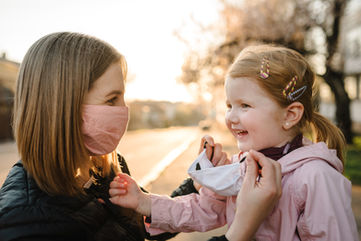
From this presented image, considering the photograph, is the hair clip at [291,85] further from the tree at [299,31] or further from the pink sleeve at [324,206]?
the tree at [299,31]

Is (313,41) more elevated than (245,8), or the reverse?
(245,8)

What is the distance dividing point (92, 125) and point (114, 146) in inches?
7.5

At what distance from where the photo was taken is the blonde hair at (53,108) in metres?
1.29

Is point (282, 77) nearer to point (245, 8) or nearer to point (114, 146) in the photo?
point (114, 146)

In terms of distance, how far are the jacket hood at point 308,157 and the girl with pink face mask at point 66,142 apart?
25cm

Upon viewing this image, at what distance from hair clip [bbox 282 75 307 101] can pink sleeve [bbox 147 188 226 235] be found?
691 millimetres

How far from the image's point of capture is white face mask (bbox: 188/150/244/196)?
148cm

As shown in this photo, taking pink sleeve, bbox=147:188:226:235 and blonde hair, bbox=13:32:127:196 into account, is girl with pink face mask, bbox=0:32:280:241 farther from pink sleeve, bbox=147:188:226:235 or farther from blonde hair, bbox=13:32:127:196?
pink sleeve, bbox=147:188:226:235

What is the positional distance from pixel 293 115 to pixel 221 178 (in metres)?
0.53

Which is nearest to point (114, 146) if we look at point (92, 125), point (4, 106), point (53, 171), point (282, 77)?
point (92, 125)

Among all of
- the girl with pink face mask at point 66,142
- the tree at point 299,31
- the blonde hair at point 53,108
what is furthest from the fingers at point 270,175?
the tree at point 299,31

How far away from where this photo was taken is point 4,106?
19.1 meters

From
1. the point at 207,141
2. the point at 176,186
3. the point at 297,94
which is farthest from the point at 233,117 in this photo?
the point at 176,186

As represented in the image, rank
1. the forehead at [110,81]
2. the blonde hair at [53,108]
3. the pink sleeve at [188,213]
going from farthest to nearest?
the pink sleeve at [188,213] < the forehead at [110,81] < the blonde hair at [53,108]
